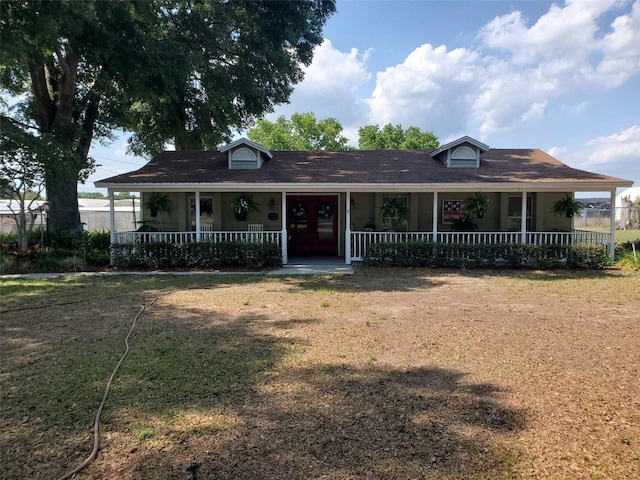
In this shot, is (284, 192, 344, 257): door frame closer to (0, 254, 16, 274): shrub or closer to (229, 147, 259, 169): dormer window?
(229, 147, 259, 169): dormer window

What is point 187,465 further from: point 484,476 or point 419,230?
point 419,230

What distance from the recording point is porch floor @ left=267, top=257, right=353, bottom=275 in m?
11.7

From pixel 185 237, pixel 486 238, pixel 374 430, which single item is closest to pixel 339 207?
pixel 486 238

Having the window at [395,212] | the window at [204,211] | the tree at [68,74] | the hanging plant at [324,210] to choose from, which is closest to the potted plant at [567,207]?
the window at [395,212]

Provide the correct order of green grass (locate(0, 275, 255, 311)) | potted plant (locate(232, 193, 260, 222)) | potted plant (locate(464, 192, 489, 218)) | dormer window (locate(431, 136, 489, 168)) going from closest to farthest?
green grass (locate(0, 275, 255, 311))
potted plant (locate(464, 192, 489, 218))
potted plant (locate(232, 193, 260, 222))
dormer window (locate(431, 136, 489, 168))

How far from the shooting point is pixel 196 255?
1242cm

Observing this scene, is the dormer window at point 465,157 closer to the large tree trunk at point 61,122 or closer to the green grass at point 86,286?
the green grass at point 86,286

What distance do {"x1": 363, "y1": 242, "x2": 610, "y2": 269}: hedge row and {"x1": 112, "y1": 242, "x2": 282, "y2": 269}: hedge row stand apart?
10.7ft

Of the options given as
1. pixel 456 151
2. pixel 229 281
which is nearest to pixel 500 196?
pixel 456 151

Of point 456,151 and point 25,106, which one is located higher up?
point 25,106

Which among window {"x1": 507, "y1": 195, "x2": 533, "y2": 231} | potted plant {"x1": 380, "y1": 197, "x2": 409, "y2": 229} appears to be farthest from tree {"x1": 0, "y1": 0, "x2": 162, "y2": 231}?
window {"x1": 507, "y1": 195, "x2": 533, "y2": 231}

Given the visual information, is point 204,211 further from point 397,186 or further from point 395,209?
point 397,186

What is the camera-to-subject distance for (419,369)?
4559mm

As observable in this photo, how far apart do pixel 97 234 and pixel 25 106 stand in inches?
243
